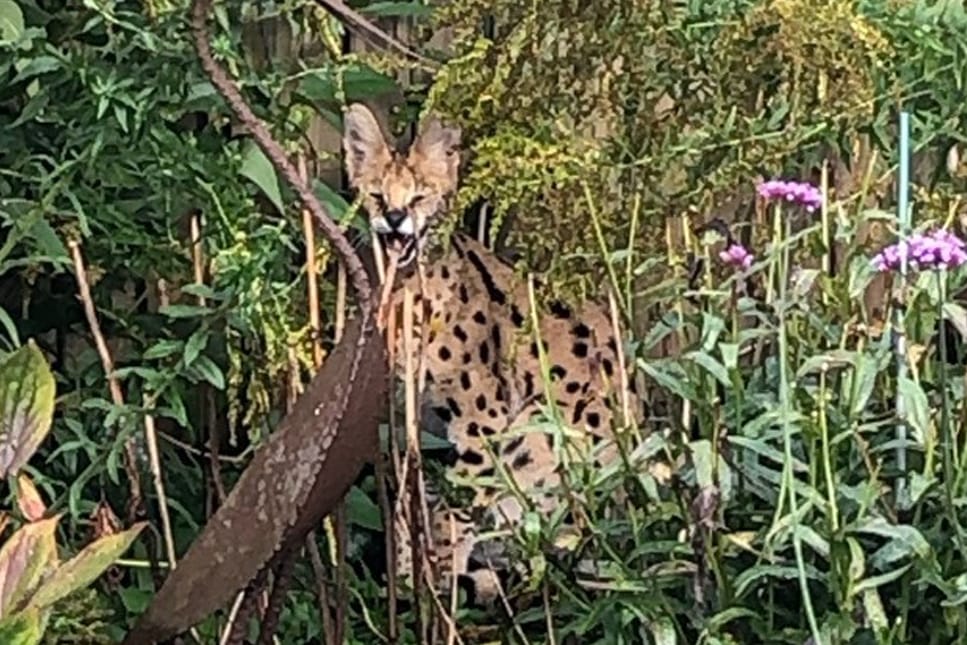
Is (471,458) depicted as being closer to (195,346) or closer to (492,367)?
(492,367)

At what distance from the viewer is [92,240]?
2.08 metres

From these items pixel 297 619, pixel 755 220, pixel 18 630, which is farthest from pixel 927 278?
pixel 18 630

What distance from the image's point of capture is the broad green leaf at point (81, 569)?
109 centimetres

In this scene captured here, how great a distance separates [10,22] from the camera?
196cm

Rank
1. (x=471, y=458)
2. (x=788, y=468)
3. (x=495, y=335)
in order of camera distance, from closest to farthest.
Answer: (x=788, y=468)
(x=471, y=458)
(x=495, y=335)

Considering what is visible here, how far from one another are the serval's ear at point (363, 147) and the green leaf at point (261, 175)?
0.45 ft

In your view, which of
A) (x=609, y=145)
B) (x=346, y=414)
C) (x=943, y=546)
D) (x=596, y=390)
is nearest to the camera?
(x=346, y=414)

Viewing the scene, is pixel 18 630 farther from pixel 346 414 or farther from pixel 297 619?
pixel 297 619

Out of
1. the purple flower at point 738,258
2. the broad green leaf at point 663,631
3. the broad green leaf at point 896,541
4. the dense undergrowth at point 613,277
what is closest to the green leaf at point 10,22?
the dense undergrowth at point 613,277

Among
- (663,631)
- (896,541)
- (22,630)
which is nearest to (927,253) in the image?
(896,541)


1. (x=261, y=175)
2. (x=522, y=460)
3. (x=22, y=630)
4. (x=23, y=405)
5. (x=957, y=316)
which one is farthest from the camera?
(x=522, y=460)

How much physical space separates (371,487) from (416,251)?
0.87 metres

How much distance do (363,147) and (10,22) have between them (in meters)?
0.50

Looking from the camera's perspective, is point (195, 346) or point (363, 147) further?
point (363, 147)
